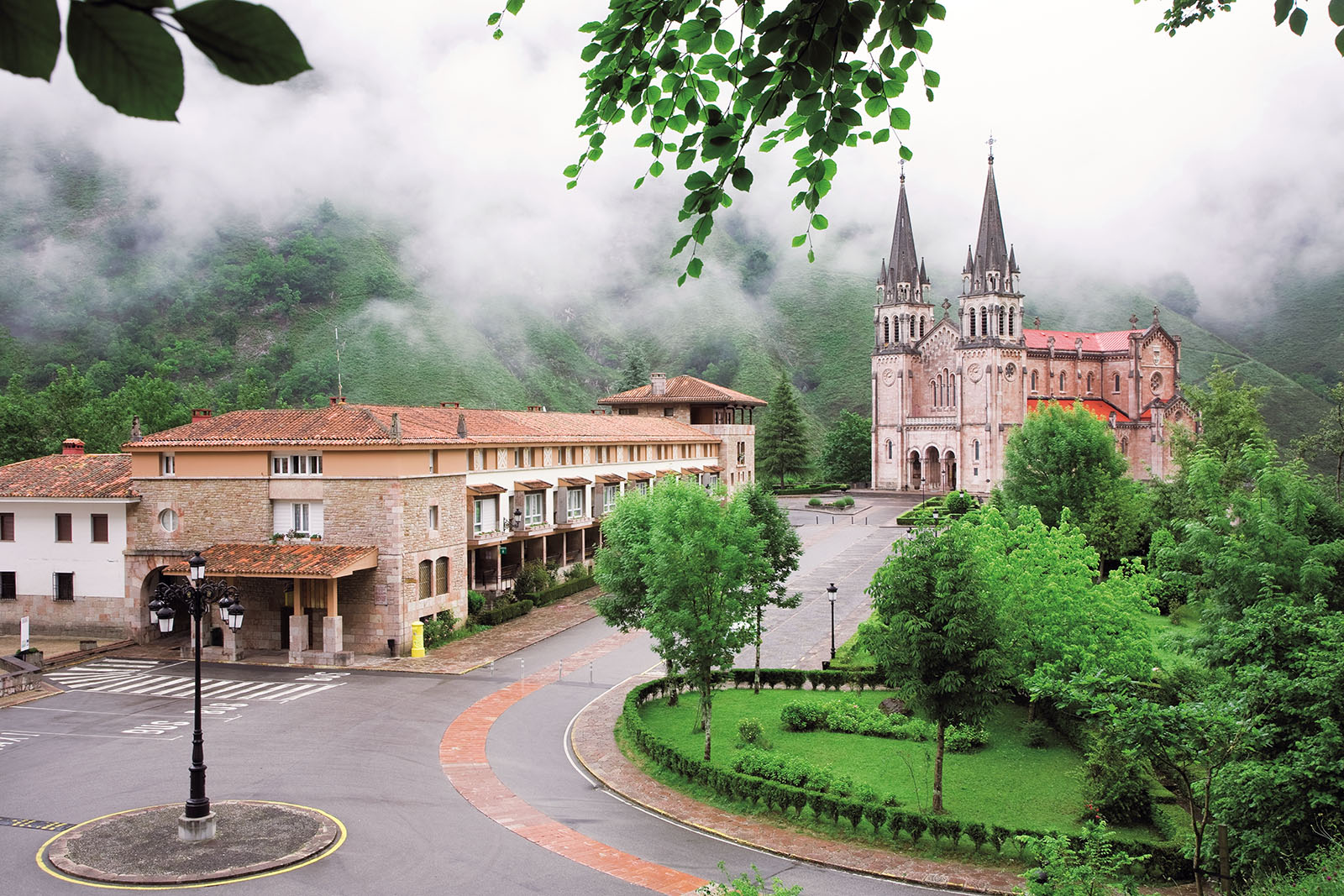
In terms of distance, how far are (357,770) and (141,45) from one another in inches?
898

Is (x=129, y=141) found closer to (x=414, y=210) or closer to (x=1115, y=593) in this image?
(x=414, y=210)

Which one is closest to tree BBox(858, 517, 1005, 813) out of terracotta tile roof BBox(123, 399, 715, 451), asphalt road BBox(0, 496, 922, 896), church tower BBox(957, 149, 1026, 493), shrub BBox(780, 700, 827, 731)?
asphalt road BBox(0, 496, 922, 896)

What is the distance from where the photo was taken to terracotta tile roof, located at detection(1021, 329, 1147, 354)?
93.2 metres

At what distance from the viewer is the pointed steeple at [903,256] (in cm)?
9706

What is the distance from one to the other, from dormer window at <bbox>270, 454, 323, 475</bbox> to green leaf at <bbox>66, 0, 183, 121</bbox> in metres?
35.7

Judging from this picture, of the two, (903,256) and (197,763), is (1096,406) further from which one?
(197,763)

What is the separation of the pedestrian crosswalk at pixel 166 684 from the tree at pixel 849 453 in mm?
78272

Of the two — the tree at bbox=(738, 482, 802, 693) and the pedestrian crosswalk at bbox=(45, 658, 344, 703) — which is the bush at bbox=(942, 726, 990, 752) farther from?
the pedestrian crosswalk at bbox=(45, 658, 344, 703)

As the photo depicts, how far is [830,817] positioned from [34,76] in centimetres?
1993

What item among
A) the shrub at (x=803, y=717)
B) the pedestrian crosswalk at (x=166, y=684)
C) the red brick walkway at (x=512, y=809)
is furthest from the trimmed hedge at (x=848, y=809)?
the pedestrian crosswalk at (x=166, y=684)

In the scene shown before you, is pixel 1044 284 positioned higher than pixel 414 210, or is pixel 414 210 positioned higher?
pixel 414 210

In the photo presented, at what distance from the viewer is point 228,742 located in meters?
24.2

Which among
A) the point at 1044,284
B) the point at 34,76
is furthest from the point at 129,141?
the point at 34,76

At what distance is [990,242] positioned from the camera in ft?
290
